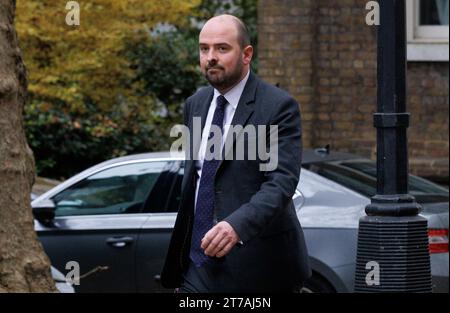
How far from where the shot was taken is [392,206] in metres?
5.77

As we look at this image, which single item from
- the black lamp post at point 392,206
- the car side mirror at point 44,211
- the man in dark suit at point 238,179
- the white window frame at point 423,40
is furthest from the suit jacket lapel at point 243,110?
the white window frame at point 423,40

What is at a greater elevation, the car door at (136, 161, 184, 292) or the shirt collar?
the shirt collar

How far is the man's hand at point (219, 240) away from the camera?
459cm

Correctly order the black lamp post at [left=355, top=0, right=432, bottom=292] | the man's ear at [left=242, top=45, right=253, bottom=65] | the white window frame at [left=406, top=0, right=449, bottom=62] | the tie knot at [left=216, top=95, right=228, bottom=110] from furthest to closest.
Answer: the white window frame at [left=406, top=0, right=449, bottom=62] < the black lamp post at [left=355, top=0, right=432, bottom=292] < the tie knot at [left=216, top=95, right=228, bottom=110] < the man's ear at [left=242, top=45, right=253, bottom=65]

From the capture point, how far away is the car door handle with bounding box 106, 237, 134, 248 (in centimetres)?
902

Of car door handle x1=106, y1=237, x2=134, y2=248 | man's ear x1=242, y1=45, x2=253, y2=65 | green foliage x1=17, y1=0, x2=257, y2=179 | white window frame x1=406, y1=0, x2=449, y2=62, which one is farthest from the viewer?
white window frame x1=406, y1=0, x2=449, y2=62

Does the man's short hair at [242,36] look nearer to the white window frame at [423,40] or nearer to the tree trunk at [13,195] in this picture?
the tree trunk at [13,195]

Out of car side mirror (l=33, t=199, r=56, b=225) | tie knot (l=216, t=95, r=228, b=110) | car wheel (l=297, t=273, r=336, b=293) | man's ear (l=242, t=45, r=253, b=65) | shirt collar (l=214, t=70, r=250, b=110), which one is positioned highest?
man's ear (l=242, t=45, r=253, b=65)

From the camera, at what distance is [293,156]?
480 centimetres

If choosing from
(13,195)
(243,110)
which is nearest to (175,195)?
(13,195)

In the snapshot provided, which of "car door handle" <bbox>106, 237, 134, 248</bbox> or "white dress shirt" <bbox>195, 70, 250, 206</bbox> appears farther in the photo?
"car door handle" <bbox>106, 237, 134, 248</bbox>

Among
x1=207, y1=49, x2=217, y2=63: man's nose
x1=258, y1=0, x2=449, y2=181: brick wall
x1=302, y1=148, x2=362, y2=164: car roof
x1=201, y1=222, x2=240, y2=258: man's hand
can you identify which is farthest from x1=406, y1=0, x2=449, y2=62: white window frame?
x1=201, y1=222, x2=240, y2=258: man's hand

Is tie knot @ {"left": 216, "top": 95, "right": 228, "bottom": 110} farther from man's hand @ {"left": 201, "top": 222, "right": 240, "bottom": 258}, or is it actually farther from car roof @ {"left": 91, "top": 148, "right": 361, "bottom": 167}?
car roof @ {"left": 91, "top": 148, "right": 361, "bottom": 167}

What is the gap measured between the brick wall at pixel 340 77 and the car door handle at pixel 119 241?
5607 mm
